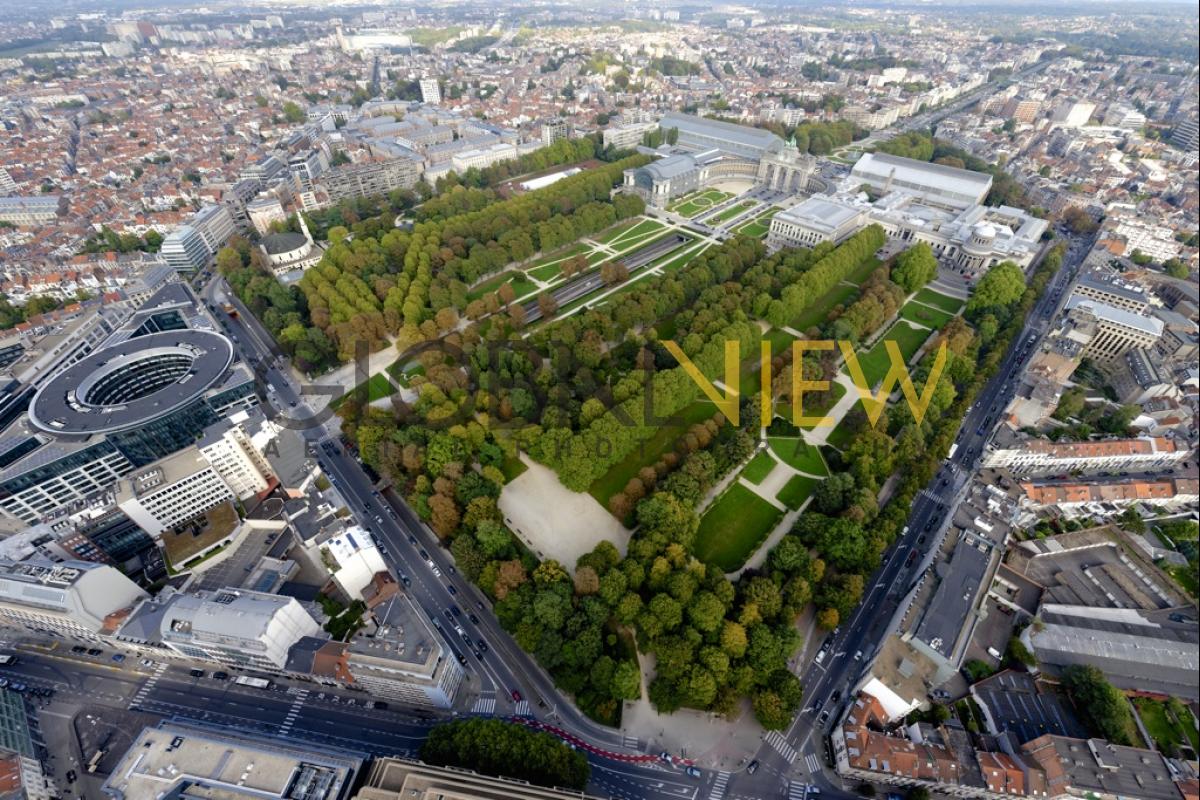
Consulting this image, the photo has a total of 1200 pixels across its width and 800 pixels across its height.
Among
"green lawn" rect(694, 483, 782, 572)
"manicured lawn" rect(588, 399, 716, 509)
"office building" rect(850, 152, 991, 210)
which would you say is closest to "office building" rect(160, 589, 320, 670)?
"manicured lawn" rect(588, 399, 716, 509)

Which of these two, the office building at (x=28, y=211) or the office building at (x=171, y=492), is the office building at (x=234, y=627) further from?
the office building at (x=28, y=211)

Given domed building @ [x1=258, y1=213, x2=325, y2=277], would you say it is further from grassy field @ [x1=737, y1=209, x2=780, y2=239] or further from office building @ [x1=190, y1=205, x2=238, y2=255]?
grassy field @ [x1=737, y1=209, x2=780, y2=239]

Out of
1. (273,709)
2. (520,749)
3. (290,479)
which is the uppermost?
(290,479)

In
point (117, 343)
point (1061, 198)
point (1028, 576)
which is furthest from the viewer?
point (1061, 198)

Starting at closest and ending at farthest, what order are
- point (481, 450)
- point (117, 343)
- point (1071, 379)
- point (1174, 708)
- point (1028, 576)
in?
point (1174, 708), point (1028, 576), point (481, 450), point (117, 343), point (1071, 379)

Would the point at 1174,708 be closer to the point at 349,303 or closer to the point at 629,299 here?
the point at 629,299

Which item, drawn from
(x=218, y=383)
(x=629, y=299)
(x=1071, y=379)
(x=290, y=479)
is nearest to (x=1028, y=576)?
(x=1071, y=379)

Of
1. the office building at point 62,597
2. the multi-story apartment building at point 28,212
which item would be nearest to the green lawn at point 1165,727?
the office building at point 62,597
